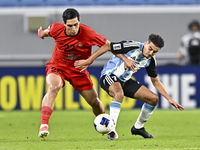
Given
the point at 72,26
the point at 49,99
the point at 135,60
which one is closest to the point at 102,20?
the point at 135,60

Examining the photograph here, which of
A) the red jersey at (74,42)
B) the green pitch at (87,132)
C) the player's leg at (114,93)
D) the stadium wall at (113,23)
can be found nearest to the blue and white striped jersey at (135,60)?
the player's leg at (114,93)

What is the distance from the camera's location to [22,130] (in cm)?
770

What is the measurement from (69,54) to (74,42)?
0.79ft

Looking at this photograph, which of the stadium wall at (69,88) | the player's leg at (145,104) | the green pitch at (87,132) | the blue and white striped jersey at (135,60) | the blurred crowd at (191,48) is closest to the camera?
the green pitch at (87,132)

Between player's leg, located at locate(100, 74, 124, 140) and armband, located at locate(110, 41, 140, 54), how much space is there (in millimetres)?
414

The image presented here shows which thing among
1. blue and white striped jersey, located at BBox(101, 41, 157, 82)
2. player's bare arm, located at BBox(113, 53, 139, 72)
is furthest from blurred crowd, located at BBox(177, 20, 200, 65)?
player's bare arm, located at BBox(113, 53, 139, 72)

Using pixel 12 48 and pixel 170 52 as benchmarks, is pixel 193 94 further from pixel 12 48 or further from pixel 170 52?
pixel 12 48

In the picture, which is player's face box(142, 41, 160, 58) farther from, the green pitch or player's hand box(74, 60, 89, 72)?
the green pitch

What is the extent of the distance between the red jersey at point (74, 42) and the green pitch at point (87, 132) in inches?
48.1

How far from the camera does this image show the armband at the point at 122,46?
621 cm

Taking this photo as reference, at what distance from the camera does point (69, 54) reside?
6.46 meters

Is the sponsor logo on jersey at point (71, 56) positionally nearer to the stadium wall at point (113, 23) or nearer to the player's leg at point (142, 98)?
the player's leg at point (142, 98)

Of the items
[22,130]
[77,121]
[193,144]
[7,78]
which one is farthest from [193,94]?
[193,144]

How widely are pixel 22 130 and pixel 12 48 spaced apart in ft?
29.2
